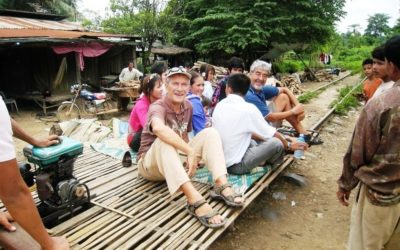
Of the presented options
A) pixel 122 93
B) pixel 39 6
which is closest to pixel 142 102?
pixel 122 93

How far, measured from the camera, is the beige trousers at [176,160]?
2891mm

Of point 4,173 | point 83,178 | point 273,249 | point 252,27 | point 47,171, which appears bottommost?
point 273,249

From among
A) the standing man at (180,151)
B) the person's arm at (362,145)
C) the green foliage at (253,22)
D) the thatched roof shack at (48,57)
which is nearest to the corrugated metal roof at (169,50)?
the green foliage at (253,22)

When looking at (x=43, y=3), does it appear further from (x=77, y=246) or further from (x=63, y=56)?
(x=77, y=246)

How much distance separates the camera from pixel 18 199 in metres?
1.96

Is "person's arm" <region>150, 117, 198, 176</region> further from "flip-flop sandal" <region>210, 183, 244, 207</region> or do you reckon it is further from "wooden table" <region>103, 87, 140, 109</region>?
"wooden table" <region>103, 87, 140, 109</region>

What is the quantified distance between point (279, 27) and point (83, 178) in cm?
1535

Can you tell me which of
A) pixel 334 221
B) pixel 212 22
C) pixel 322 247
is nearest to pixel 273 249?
pixel 322 247

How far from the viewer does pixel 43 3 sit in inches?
831

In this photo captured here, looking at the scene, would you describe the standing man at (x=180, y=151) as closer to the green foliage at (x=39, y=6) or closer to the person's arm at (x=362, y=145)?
the person's arm at (x=362, y=145)

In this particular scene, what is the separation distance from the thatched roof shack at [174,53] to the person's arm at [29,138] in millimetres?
16032

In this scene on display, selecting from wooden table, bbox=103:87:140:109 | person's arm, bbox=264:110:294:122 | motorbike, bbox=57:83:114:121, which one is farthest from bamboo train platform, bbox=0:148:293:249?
wooden table, bbox=103:87:140:109

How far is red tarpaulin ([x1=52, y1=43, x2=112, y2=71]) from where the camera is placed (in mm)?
11352

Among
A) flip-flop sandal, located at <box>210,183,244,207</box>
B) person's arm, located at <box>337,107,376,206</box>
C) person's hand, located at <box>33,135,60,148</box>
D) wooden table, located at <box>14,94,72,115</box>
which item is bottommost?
wooden table, located at <box>14,94,72,115</box>
